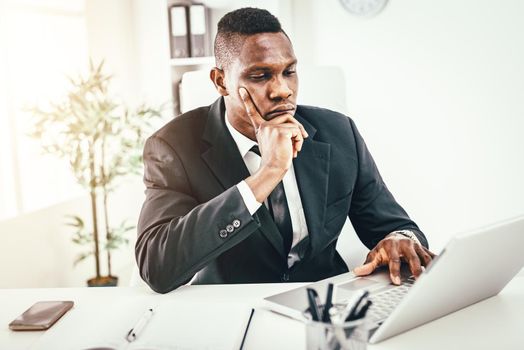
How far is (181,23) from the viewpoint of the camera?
2.85m

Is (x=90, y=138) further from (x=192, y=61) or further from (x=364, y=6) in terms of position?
(x=364, y=6)

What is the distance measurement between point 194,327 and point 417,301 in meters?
0.33

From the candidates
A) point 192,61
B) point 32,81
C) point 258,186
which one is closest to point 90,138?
point 32,81

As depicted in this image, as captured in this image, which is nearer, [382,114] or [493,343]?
[493,343]

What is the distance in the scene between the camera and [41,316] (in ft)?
2.98

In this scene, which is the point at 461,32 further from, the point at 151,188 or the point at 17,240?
the point at 17,240

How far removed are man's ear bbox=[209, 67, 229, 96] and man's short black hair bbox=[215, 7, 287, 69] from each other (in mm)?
44

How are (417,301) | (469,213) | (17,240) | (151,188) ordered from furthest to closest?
(469,213) < (17,240) < (151,188) < (417,301)

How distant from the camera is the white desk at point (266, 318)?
0.78 meters

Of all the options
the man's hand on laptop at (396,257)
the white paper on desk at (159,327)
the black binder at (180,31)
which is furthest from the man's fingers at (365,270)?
the black binder at (180,31)

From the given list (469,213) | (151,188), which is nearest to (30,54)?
(151,188)

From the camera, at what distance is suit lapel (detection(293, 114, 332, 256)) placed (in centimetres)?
137

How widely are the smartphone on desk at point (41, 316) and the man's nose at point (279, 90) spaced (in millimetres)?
650

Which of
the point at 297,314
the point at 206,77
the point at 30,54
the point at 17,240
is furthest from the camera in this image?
the point at 30,54
